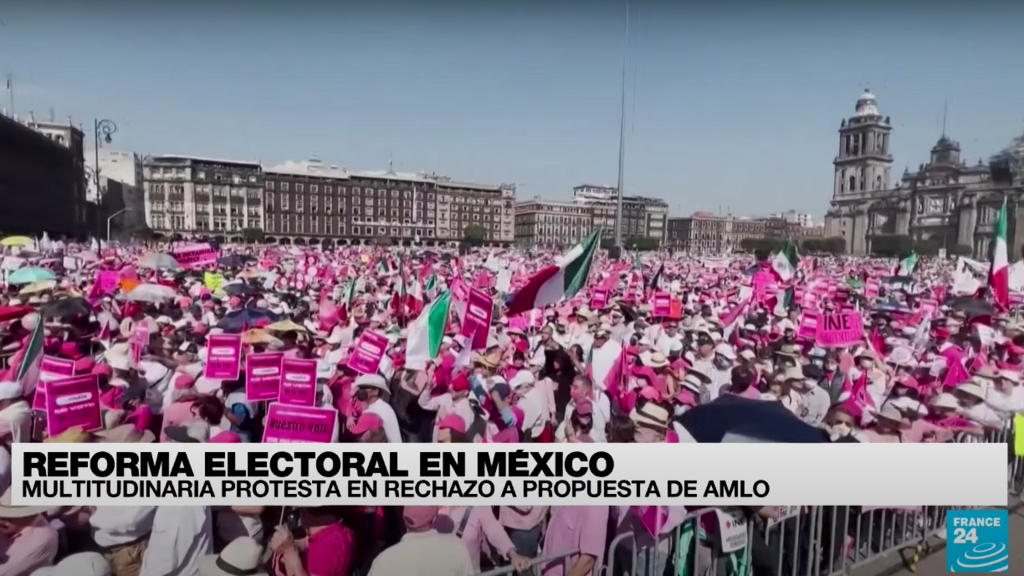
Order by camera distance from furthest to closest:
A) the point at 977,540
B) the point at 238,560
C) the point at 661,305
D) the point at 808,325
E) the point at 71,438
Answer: the point at 661,305 → the point at 808,325 → the point at 977,540 → the point at 71,438 → the point at 238,560

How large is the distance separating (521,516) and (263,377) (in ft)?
5.84

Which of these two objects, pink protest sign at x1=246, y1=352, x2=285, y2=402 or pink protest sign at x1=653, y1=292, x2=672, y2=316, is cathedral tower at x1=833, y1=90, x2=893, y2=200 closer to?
pink protest sign at x1=246, y1=352, x2=285, y2=402

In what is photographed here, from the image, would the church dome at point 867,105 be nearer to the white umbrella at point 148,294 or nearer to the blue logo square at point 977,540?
the blue logo square at point 977,540

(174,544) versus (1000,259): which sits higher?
(1000,259)

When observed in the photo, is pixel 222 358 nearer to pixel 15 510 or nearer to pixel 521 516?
pixel 15 510

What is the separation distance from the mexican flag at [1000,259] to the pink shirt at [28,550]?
4637 millimetres

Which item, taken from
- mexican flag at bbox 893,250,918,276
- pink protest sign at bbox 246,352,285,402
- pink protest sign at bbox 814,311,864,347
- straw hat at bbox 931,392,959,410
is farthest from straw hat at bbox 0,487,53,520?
pink protest sign at bbox 814,311,864,347

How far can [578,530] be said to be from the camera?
2908mm

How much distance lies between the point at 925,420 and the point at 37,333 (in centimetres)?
494

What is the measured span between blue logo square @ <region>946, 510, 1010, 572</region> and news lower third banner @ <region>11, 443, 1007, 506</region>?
22cm

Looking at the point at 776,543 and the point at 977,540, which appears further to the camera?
the point at 776,543

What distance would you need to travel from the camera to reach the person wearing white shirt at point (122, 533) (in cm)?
271

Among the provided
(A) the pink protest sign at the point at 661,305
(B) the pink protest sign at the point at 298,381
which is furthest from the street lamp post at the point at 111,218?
(A) the pink protest sign at the point at 661,305

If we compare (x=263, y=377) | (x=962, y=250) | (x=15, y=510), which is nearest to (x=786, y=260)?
(x=962, y=250)
